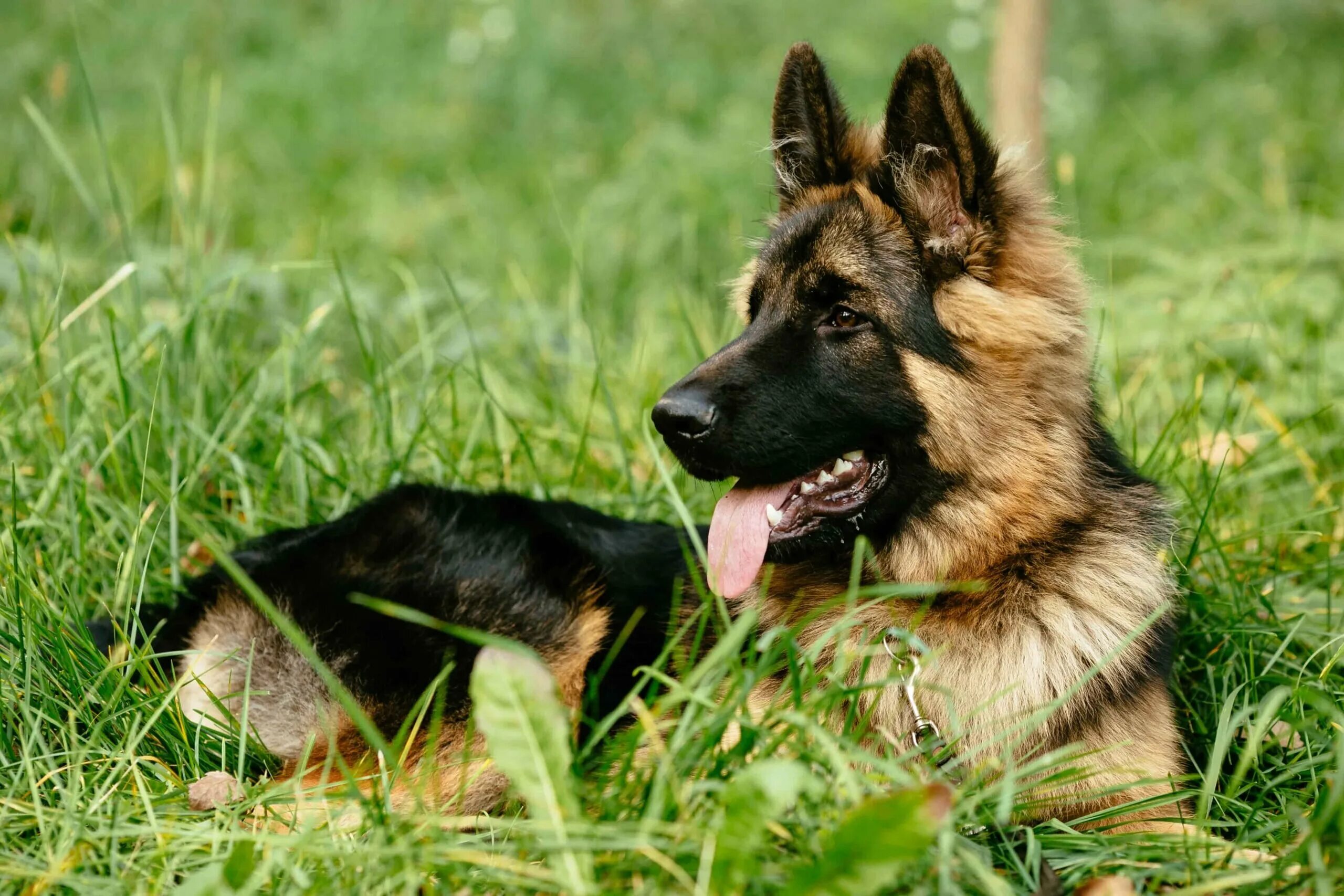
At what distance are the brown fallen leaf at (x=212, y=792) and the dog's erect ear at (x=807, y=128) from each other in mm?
2259

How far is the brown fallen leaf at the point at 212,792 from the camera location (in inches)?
97.3

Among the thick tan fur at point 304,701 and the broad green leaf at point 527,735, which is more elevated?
the broad green leaf at point 527,735

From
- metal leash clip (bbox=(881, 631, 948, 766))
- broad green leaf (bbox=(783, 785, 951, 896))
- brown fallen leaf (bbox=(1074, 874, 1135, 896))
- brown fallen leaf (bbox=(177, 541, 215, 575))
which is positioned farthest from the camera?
brown fallen leaf (bbox=(177, 541, 215, 575))

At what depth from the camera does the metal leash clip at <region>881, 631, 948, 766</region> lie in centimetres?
241

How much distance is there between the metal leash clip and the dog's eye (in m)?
0.82

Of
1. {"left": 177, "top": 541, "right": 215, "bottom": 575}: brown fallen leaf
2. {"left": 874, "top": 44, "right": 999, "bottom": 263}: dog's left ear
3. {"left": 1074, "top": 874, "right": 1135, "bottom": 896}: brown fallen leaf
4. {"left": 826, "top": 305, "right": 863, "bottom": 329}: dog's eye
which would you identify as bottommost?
{"left": 1074, "top": 874, "right": 1135, "bottom": 896}: brown fallen leaf

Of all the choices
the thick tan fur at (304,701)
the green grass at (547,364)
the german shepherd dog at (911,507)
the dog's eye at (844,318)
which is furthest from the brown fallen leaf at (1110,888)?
the dog's eye at (844,318)

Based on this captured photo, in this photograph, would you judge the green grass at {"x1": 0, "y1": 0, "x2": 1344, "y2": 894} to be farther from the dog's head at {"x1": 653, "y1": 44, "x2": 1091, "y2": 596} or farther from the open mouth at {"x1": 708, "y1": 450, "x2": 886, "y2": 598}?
the dog's head at {"x1": 653, "y1": 44, "x2": 1091, "y2": 596}

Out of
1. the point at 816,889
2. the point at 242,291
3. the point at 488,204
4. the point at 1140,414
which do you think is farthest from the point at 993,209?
the point at 488,204

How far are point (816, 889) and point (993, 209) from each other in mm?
1796

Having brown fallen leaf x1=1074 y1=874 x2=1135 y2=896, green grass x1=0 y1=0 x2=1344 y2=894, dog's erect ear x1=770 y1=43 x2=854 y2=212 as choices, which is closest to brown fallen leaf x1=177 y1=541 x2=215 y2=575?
green grass x1=0 y1=0 x2=1344 y2=894

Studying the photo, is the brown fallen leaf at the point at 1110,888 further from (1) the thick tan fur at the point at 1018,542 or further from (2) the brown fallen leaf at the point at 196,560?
(2) the brown fallen leaf at the point at 196,560

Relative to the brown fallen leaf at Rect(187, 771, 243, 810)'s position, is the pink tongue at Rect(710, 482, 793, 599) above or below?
above

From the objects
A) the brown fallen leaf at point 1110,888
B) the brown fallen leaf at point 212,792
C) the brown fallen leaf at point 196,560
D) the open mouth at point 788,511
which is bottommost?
the brown fallen leaf at point 1110,888
